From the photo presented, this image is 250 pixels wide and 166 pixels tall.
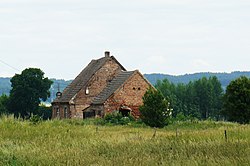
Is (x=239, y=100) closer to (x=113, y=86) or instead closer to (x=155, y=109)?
(x=155, y=109)

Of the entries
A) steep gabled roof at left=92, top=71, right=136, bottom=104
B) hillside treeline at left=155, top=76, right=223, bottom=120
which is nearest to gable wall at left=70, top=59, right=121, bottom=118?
steep gabled roof at left=92, top=71, right=136, bottom=104

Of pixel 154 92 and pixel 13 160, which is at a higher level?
pixel 154 92

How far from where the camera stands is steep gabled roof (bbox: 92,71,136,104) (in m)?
57.2

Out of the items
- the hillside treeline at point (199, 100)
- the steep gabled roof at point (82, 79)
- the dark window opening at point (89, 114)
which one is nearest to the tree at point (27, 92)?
the steep gabled roof at point (82, 79)

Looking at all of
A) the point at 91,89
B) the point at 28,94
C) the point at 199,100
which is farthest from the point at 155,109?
the point at 199,100

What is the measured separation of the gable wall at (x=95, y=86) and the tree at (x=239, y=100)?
18272 mm

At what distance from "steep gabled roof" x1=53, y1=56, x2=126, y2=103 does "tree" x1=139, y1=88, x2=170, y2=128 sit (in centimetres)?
1890


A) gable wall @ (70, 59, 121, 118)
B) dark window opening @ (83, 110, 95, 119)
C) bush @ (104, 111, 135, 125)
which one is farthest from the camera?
gable wall @ (70, 59, 121, 118)

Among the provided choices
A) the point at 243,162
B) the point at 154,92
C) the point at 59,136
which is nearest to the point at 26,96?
the point at 154,92

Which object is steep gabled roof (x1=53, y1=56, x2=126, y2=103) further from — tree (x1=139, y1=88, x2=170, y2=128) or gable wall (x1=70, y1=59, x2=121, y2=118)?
tree (x1=139, y1=88, x2=170, y2=128)

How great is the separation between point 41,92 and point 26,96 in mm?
3976

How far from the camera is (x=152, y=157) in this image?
1470 cm

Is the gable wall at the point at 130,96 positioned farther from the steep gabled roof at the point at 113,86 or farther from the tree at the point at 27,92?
the tree at the point at 27,92

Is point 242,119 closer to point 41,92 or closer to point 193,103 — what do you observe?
point 41,92
